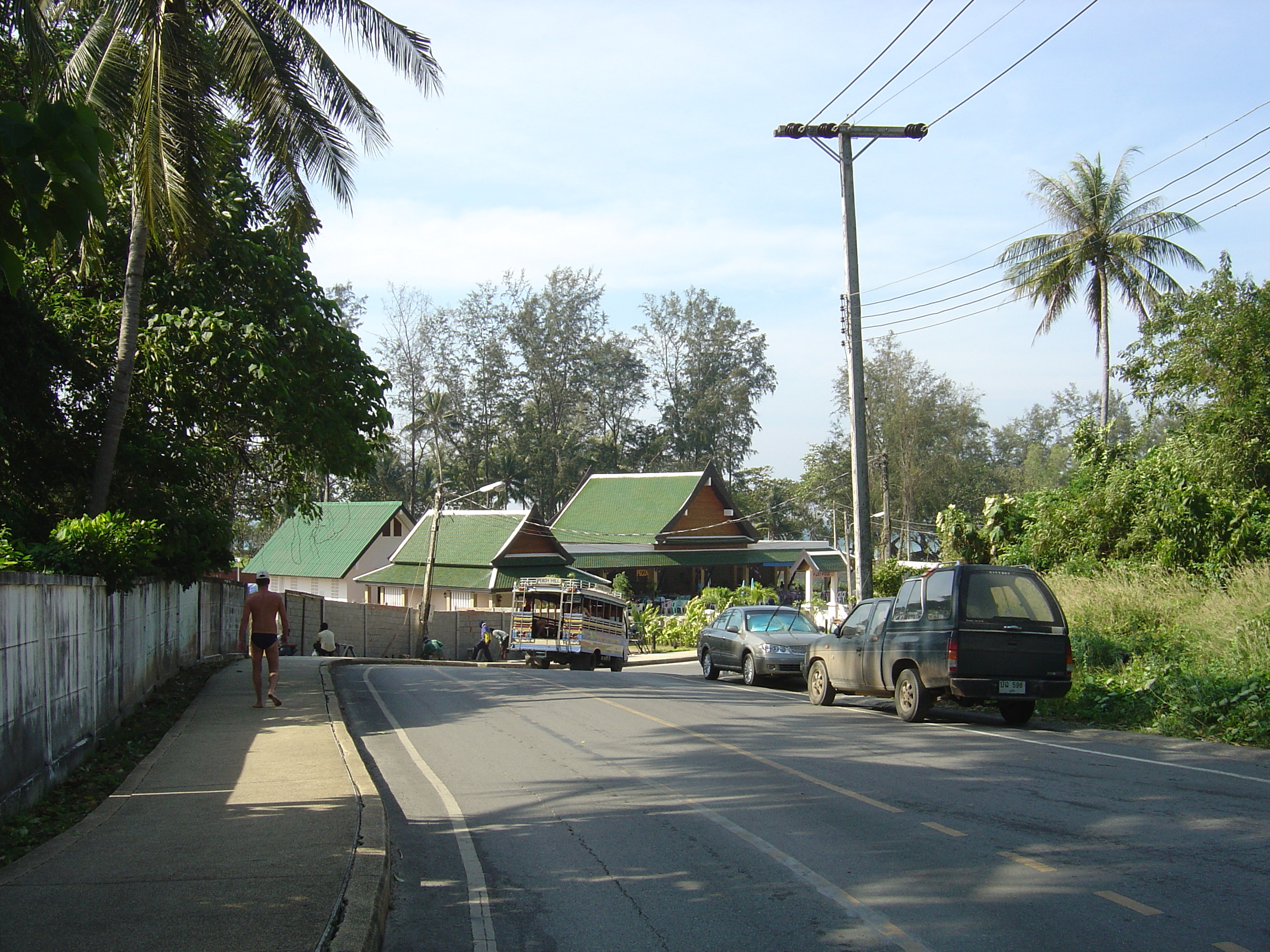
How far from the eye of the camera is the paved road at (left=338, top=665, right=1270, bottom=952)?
532cm

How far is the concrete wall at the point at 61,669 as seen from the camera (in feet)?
24.1

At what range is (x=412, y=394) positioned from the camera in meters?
64.4

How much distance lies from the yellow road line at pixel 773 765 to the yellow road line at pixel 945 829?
Result: 1.47 feet

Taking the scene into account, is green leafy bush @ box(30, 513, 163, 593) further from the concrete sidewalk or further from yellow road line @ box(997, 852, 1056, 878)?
yellow road line @ box(997, 852, 1056, 878)

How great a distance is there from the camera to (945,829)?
23.8 ft

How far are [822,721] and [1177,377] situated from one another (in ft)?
35.5

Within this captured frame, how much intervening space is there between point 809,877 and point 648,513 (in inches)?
1859

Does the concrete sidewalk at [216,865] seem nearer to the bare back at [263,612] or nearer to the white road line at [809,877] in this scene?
the white road line at [809,877]

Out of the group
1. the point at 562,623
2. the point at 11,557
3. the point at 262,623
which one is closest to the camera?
the point at 11,557

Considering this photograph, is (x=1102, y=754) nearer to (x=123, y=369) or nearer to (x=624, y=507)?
(x=123, y=369)

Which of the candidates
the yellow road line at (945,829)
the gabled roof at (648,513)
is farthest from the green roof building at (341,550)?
the yellow road line at (945,829)

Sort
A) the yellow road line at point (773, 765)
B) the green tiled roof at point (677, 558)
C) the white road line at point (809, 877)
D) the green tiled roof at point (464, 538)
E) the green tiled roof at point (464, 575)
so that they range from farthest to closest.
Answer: the green tiled roof at point (677, 558)
the green tiled roof at point (464, 538)
the green tiled roof at point (464, 575)
the yellow road line at point (773, 765)
the white road line at point (809, 877)

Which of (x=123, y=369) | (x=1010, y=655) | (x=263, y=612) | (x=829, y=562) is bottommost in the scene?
(x=1010, y=655)

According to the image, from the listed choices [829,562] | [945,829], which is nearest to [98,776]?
[945,829]
